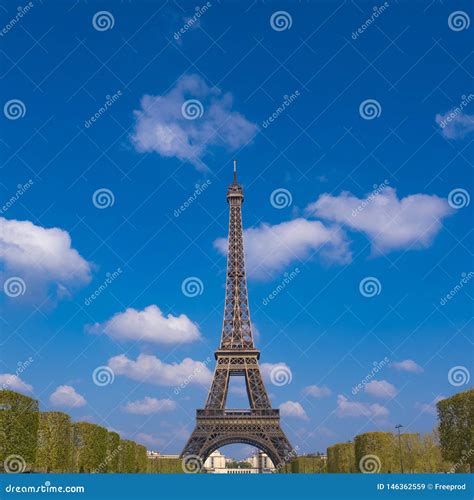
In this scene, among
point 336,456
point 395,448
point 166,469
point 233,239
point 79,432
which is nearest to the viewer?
point 79,432

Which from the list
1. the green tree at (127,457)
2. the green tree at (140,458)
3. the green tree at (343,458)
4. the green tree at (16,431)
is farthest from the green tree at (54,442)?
the green tree at (343,458)

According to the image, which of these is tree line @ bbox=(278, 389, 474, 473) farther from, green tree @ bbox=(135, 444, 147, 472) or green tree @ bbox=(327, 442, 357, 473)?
green tree @ bbox=(135, 444, 147, 472)

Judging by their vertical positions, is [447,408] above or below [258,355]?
below

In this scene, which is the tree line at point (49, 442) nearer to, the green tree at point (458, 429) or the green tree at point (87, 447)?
the green tree at point (87, 447)

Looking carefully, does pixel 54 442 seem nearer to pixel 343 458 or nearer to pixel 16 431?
pixel 16 431

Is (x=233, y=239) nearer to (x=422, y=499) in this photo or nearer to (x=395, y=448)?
(x=395, y=448)

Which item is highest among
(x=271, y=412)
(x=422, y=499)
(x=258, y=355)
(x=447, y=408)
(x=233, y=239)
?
(x=233, y=239)

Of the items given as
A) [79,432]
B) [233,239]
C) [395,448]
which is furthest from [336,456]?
[233,239]

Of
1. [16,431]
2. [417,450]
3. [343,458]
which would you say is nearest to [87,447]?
[16,431]
